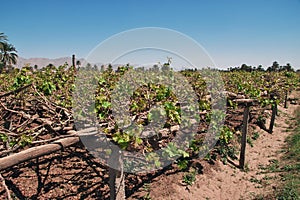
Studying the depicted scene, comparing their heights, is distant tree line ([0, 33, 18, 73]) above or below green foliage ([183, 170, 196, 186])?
above

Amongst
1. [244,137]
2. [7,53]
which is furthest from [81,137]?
[7,53]

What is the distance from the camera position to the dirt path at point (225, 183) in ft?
14.3

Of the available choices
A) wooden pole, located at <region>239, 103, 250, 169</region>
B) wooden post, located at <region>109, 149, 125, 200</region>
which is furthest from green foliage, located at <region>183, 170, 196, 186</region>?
wooden post, located at <region>109, 149, 125, 200</region>

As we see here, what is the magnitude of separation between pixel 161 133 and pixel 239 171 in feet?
12.3

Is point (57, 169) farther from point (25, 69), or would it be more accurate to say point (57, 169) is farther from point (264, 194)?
point (264, 194)

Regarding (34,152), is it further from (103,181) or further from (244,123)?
(244,123)

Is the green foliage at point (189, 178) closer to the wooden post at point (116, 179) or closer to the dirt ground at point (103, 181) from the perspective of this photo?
the dirt ground at point (103, 181)

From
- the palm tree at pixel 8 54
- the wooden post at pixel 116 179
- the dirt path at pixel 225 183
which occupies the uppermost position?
the palm tree at pixel 8 54

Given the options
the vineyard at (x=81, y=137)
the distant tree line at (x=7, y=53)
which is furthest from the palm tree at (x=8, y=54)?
the vineyard at (x=81, y=137)

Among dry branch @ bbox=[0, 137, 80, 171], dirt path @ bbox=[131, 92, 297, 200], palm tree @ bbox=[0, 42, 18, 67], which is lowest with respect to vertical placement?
dirt path @ bbox=[131, 92, 297, 200]

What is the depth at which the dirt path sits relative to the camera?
171 inches

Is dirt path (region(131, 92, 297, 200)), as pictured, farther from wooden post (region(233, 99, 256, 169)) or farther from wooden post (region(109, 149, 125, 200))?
wooden post (region(109, 149, 125, 200))

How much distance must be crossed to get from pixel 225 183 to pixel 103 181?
2799 millimetres

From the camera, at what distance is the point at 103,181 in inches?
170
